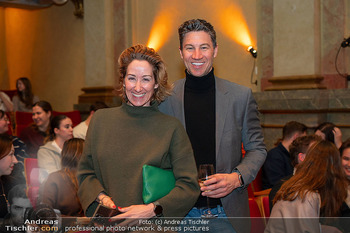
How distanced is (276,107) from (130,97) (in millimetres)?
4070

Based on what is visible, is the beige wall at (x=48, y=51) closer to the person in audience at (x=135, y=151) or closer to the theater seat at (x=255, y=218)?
the theater seat at (x=255, y=218)

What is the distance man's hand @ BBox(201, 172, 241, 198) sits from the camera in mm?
2035

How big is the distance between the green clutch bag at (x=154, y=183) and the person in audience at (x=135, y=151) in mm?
27

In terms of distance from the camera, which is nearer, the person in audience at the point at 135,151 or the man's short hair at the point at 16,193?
the person in audience at the point at 135,151

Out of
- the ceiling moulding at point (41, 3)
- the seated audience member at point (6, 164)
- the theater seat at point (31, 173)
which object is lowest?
the theater seat at point (31, 173)

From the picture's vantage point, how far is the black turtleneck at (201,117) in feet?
7.29

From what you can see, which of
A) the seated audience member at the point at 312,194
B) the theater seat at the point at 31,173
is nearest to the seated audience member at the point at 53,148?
the theater seat at the point at 31,173

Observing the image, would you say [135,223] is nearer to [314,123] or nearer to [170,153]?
[170,153]

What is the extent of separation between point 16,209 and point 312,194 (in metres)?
1.80

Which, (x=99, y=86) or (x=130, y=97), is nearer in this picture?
(x=130, y=97)

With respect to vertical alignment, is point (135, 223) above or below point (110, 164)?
below

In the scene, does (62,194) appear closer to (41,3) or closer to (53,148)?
(53,148)

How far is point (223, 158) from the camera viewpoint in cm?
220

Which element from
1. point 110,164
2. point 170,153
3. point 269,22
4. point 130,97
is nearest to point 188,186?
point 170,153
